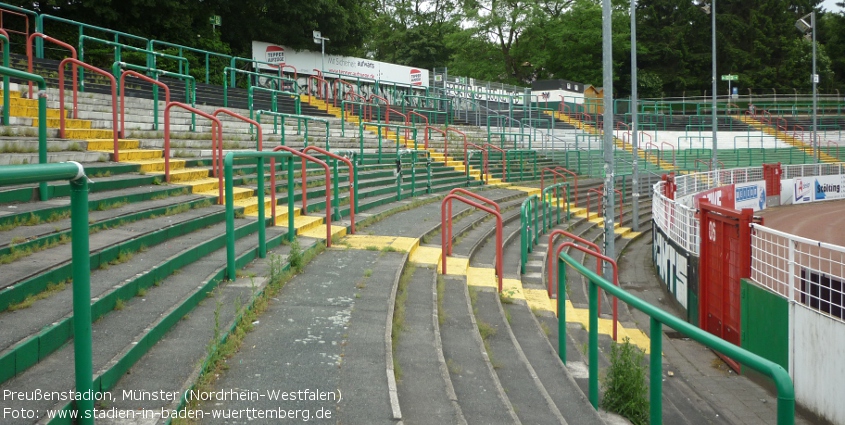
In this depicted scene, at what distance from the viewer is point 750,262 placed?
8.63 m

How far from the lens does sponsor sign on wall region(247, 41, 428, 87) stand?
92.8 feet

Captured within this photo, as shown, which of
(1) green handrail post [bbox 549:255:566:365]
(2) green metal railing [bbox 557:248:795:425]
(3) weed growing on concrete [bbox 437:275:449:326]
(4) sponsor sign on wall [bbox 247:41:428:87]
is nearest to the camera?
(2) green metal railing [bbox 557:248:795:425]

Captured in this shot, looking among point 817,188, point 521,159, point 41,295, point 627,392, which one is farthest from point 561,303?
point 817,188

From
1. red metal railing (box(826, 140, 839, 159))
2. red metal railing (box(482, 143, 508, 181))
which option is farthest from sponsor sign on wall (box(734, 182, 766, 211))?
red metal railing (box(826, 140, 839, 159))

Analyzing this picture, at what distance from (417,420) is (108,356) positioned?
1782 millimetres

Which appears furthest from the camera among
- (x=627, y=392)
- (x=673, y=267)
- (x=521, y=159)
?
(x=521, y=159)

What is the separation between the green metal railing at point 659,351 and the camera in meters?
2.79

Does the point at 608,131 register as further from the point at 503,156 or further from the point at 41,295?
the point at 41,295

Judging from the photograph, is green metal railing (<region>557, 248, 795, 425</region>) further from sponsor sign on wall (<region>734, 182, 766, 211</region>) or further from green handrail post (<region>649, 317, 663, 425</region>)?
sponsor sign on wall (<region>734, 182, 766, 211</region>)

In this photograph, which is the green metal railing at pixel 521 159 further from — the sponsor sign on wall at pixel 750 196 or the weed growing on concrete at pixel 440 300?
the weed growing on concrete at pixel 440 300

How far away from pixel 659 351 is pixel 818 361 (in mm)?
3923

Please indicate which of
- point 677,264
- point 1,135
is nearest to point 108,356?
point 1,135

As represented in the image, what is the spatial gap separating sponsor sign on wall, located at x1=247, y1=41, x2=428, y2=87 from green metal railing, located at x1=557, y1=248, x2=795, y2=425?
76.5 ft

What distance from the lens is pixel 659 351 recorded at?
13.0 feet
